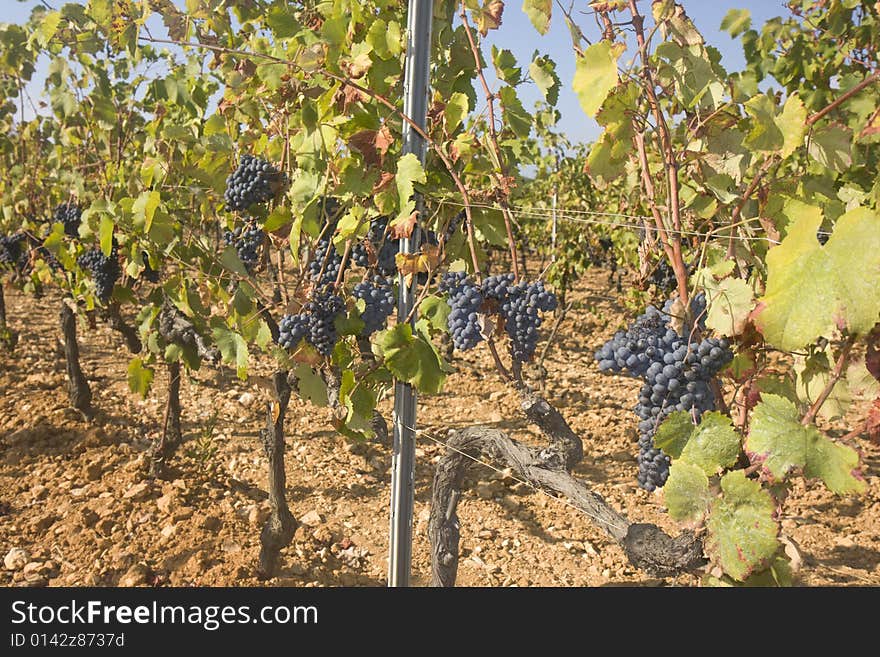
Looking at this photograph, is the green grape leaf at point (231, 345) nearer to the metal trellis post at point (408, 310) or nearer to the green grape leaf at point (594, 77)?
the metal trellis post at point (408, 310)

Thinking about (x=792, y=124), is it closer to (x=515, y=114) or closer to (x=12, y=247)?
(x=515, y=114)

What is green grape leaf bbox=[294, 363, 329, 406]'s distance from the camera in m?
2.42

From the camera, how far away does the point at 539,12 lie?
1.76m

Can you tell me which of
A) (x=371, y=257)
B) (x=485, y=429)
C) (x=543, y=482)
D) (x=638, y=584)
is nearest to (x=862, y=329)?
(x=543, y=482)

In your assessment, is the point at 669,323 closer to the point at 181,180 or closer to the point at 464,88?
the point at 464,88

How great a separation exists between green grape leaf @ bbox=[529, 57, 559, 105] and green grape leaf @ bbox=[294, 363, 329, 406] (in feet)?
4.05

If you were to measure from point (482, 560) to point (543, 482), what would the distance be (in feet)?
4.44

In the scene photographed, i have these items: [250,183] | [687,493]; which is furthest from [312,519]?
[687,493]

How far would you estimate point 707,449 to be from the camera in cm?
150

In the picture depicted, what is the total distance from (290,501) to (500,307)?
2154 mm

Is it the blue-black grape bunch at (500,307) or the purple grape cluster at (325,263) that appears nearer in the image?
the blue-black grape bunch at (500,307)

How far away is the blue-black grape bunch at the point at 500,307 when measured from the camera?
1.89 m

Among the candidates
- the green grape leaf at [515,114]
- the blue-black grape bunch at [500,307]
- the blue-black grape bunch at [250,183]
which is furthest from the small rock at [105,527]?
the green grape leaf at [515,114]

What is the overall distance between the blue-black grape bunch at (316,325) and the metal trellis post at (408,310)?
0.29m
